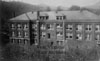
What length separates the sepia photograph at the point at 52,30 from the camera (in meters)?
3.39

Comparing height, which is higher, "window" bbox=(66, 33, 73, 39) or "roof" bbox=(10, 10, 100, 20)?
"roof" bbox=(10, 10, 100, 20)

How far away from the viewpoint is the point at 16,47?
366 cm

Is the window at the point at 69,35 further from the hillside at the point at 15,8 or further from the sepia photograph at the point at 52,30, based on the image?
the hillside at the point at 15,8

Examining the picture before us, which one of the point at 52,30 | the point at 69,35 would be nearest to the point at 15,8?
the point at 52,30

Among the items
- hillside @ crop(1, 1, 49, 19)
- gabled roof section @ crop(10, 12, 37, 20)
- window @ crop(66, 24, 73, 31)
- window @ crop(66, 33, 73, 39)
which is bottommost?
window @ crop(66, 33, 73, 39)

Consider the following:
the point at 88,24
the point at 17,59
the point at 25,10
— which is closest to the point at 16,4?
the point at 25,10

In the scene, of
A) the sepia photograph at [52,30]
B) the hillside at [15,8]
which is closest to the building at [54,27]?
the sepia photograph at [52,30]

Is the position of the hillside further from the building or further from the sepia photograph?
the building

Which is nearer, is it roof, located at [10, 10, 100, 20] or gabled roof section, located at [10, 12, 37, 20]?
roof, located at [10, 10, 100, 20]

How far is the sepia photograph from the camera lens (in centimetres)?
339

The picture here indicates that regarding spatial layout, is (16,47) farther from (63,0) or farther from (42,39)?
(63,0)

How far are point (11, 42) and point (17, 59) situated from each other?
0.40 metres

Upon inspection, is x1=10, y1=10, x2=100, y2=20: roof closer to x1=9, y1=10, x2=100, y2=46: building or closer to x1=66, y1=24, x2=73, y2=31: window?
x1=9, y1=10, x2=100, y2=46: building

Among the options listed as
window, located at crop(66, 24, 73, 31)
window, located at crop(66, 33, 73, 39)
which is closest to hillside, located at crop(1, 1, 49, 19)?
window, located at crop(66, 24, 73, 31)
